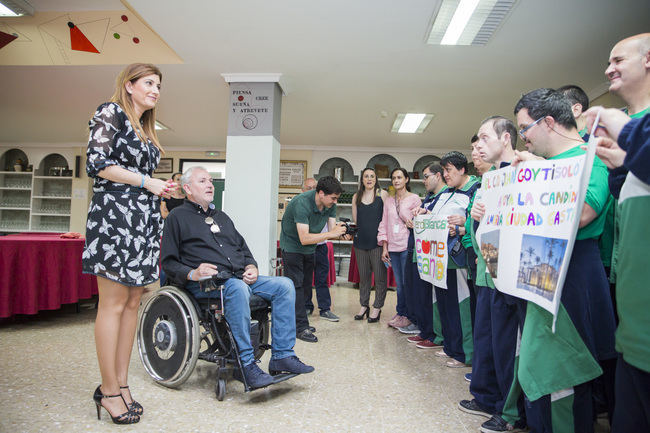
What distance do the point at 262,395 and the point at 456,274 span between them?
1.42m

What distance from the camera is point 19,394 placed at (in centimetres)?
200

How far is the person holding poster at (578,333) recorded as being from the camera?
1212mm

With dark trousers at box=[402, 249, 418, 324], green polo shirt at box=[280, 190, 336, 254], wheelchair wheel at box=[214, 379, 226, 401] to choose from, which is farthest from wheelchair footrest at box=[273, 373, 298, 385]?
dark trousers at box=[402, 249, 418, 324]

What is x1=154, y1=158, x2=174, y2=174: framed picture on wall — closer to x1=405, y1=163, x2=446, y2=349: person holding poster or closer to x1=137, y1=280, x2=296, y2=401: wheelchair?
x1=405, y1=163, x2=446, y2=349: person holding poster

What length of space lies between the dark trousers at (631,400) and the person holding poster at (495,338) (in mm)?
551

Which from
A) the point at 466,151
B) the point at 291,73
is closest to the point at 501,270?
the point at 291,73

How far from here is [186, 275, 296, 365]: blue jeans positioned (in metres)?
2.01

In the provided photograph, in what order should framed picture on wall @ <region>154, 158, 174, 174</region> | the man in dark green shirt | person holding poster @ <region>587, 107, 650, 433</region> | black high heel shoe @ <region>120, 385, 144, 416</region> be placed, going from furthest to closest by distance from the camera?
framed picture on wall @ <region>154, 158, 174, 174</region> < the man in dark green shirt < black high heel shoe @ <region>120, 385, 144, 416</region> < person holding poster @ <region>587, 107, 650, 433</region>

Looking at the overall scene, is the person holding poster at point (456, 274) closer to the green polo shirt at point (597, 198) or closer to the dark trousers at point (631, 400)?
the green polo shirt at point (597, 198)

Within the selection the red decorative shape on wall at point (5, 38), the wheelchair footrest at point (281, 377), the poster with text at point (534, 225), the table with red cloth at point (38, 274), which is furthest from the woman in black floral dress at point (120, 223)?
the red decorative shape on wall at point (5, 38)

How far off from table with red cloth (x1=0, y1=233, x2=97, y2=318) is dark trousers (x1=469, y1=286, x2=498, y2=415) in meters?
3.35

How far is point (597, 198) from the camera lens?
118cm

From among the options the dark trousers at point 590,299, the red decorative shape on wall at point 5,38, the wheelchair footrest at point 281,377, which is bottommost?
the wheelchair footrest at point 281,377

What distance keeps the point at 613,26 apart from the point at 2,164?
1155 centimetres
